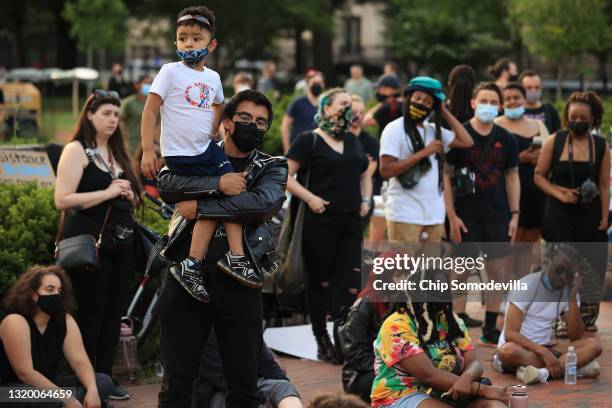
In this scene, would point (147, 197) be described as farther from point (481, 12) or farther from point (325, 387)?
point (481, 12)

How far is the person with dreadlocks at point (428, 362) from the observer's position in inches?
254

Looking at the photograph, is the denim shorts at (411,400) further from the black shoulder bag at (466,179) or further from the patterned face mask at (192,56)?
the black shoulder bag at (466,179)

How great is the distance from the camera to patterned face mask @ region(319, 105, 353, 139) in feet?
29.2

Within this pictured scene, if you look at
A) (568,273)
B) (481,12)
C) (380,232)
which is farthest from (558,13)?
(568,273)

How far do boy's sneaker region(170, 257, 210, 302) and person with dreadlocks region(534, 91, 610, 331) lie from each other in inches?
203

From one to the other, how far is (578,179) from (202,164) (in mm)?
5138

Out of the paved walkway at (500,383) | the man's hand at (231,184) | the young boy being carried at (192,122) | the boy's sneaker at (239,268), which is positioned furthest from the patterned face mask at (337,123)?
the boy's sneaker at (239,268)

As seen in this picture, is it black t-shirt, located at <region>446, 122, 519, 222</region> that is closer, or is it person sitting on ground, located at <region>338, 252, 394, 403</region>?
person sitting on ground, located at <region>338, 252, 394, 403</region>

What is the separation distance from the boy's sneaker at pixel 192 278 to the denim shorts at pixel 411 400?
1.68 metres

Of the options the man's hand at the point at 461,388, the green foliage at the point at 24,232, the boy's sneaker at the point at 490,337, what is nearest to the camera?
the man's hand at the point at 461,388

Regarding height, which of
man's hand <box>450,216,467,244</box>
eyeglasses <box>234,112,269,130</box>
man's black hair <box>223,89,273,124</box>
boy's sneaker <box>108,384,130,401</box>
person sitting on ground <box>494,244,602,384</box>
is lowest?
boy's sneaker <box>108,384,130,401</box>

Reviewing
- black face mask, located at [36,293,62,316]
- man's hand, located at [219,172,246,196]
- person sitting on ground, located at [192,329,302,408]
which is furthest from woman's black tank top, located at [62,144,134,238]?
man's hand, located at [219,172,246,196]

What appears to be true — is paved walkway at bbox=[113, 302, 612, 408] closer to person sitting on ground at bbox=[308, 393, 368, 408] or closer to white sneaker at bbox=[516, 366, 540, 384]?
white sneaker at bbox=[516, 366, 540, 384]

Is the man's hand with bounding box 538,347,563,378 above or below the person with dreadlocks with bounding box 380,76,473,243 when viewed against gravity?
below
